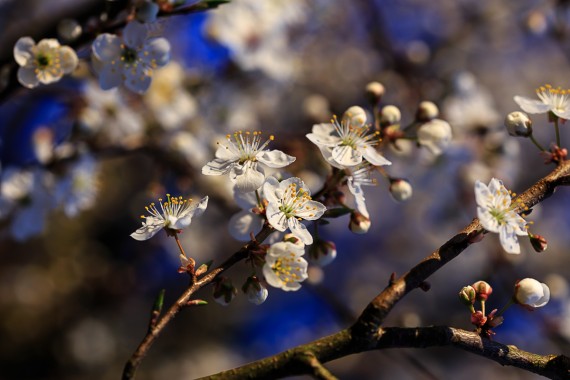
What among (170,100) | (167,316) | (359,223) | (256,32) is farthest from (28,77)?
(256,32)

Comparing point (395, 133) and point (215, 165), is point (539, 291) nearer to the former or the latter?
point (395, 133)

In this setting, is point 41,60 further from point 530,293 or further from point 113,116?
point 530,293

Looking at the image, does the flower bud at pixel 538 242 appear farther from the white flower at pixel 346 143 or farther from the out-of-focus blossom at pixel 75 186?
the out-of-focus blossom at pixel 75 186

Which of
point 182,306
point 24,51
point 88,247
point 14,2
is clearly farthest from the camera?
point 88,247

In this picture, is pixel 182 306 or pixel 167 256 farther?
pixel 167 256

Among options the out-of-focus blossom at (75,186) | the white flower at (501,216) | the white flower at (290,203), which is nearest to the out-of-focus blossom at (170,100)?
the out-of-focus blossom at (75,186)

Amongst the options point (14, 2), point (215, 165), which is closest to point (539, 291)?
point (215, 165)

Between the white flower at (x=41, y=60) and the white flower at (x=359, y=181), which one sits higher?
the white flower at (x=41, y=60)

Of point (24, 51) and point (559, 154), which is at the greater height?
point (24, 51)
